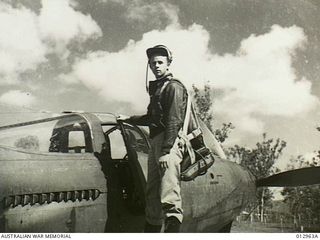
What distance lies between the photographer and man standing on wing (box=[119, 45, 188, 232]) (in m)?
1.92

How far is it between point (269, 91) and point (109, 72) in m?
1.17

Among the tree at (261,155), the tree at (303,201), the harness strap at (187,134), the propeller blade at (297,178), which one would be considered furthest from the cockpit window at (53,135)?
the tree at (303,201)

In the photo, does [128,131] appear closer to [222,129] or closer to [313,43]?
[222,129]

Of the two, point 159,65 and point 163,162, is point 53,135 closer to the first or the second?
point 163,162

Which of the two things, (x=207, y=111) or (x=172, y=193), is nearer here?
(x=172, y=193)

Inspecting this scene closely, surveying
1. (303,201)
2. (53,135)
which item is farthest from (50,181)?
(303,201)

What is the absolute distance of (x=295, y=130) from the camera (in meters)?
2.60

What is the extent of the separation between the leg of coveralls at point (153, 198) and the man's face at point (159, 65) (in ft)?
1.71

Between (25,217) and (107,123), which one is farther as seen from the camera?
(107,123)

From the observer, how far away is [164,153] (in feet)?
6.39

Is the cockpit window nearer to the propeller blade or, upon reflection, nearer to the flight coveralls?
the flight coveralls

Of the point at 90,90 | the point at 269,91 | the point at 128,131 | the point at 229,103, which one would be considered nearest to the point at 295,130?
the point at 269,91

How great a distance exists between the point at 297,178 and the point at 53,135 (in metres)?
1.78

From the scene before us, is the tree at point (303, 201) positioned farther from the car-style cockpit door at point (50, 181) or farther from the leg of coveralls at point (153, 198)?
the car-style cockpit door at point (50, 181)
